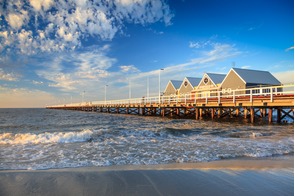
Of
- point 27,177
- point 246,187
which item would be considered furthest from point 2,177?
point 246,187

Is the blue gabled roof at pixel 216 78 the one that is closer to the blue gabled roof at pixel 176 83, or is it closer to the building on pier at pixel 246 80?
the building on pier at pixel 246 80

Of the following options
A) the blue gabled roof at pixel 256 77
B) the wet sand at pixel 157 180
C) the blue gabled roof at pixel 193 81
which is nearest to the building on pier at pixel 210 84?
the blue gabled roof at pixel 193 81

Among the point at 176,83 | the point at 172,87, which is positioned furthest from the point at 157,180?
the point at 176,83

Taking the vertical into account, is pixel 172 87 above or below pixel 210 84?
Result: above

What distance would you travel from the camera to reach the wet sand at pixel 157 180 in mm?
3609

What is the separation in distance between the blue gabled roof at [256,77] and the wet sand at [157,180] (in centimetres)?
2865

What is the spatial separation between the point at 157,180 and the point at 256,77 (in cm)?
3299

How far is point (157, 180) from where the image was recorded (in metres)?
4.14

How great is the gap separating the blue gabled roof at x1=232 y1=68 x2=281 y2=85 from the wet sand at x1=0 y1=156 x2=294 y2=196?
28.6 metres

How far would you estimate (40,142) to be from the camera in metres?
9.07

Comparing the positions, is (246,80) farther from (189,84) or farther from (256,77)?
(189,84)

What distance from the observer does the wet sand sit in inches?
142

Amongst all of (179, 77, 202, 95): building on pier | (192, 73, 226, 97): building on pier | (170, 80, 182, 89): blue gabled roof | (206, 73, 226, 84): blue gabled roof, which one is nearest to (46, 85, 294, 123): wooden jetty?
(192, 73, 226, 97): building on pier

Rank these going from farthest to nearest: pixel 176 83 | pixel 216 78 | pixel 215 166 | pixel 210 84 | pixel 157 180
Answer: pixel 176 83
pixel 216 78
pixel 210 84
pixel 215 166
pixel 157 180
